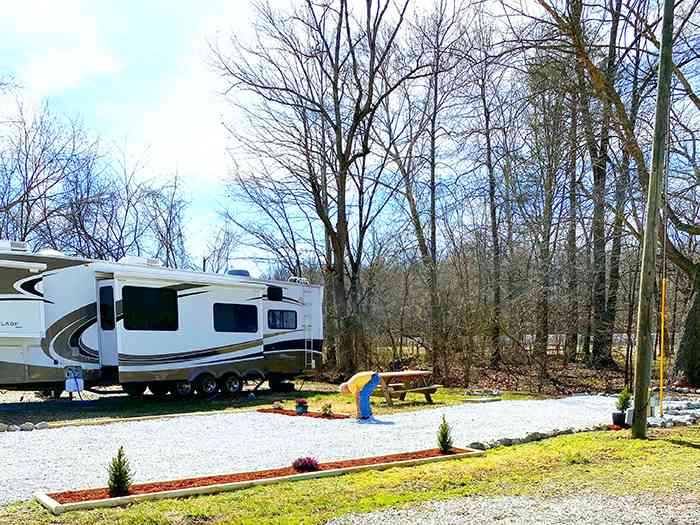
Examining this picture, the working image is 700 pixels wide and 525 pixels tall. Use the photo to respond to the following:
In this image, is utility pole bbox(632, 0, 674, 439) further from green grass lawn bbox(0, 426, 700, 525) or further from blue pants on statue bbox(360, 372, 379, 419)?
blue pants on statue bbox(360, 372, 379, 419)

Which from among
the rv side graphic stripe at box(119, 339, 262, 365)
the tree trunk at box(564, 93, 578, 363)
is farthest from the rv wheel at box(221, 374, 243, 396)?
the tree trunk at box(564, 93, 578, 363)

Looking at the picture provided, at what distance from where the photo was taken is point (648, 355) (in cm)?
771

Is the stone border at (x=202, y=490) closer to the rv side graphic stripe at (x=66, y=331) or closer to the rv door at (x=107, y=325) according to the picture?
the rv side graphic stripe at (x=66, y=331)

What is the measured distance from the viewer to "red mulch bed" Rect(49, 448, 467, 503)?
199 inches

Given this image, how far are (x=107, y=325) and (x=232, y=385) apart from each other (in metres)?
3.17

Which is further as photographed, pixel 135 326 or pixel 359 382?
pixel 135 326

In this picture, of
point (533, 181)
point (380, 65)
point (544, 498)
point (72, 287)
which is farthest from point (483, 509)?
point (380, 65)

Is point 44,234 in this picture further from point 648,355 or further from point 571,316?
point 648,355

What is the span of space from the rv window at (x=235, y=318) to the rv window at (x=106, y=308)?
231cm

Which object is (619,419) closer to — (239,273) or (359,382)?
(359,382)

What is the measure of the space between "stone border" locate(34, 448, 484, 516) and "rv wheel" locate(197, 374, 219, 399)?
7.73 metres

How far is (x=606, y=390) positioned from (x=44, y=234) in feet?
57.6

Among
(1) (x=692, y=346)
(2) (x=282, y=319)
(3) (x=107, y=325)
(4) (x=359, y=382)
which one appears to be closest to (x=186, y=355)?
(3) (x=107, y=325)

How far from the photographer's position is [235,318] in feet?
46.6
